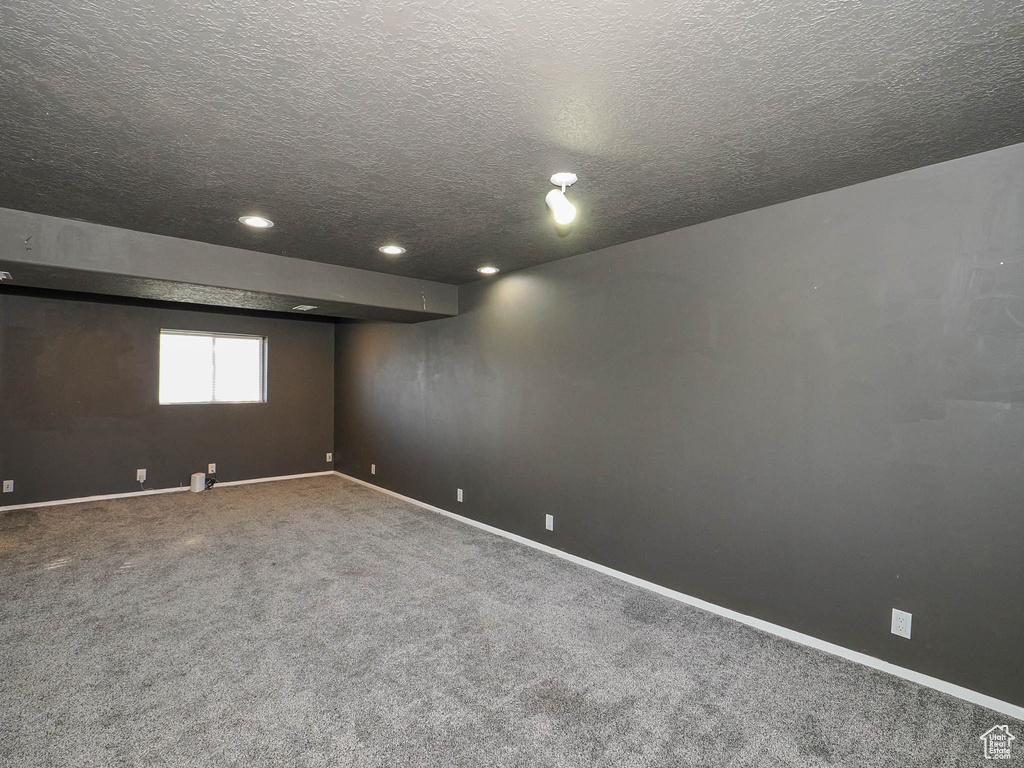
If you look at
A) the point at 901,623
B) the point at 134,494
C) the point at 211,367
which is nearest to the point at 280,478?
the point at 134,494

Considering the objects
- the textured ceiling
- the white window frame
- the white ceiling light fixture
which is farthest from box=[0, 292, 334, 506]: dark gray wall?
the white ceiling light fixture

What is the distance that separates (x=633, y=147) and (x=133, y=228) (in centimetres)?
317

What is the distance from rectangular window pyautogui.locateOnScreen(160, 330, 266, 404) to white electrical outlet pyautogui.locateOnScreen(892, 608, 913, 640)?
6.65 meters

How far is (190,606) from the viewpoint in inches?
120

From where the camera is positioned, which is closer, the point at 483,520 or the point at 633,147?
the point at 633,147

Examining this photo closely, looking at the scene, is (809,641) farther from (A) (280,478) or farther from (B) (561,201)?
(A) (280,478)

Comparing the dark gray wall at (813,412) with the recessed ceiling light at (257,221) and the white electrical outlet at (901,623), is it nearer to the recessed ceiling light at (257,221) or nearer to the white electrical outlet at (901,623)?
the white electrical outlet at (901,623)

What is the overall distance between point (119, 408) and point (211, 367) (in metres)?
1.06

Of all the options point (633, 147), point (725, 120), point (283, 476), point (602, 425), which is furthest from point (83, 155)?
point (283, 476)

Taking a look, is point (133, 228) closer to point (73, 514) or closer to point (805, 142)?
point (73, 514)

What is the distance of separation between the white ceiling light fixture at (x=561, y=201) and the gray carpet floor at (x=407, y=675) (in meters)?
2.15

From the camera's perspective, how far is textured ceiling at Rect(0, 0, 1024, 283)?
1.37 m

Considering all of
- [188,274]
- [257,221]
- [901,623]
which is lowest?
[901,623]

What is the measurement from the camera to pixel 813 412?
2.66 metres
